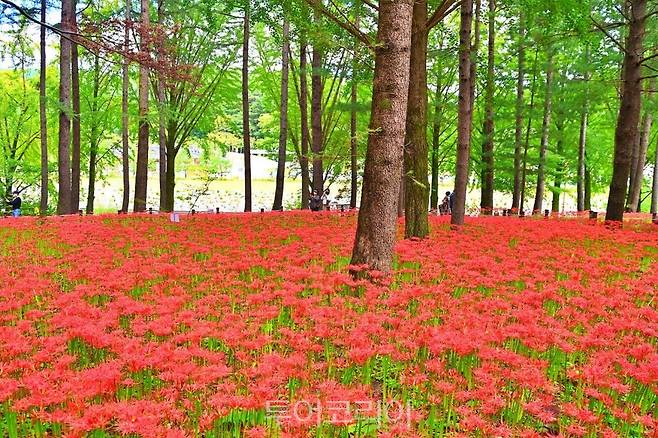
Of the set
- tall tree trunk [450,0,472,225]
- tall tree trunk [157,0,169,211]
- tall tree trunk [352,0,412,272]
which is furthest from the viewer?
tall tree trunk [157,0,169,211]

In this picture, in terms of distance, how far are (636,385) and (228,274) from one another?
5.26 metres

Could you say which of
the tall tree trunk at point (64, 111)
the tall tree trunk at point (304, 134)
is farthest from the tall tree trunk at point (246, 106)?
the tall tree trunk at point (64, 111)

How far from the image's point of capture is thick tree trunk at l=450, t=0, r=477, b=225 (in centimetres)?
1302

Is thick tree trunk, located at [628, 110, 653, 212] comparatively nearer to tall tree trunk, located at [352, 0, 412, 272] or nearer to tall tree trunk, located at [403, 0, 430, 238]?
tall tree trunk, located at [403, 0, 430, 238]

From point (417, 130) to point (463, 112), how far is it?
3.17m

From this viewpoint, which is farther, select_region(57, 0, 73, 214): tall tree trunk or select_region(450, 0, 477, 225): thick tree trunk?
select_region(57, 0, 73, 214): tall tree trunk

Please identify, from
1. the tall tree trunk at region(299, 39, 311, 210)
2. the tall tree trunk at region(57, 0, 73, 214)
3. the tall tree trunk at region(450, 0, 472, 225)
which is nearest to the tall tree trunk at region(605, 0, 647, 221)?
the tall tree trunk at region(450, 0, 472, 225)

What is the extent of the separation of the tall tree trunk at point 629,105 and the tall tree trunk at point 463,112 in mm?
5481

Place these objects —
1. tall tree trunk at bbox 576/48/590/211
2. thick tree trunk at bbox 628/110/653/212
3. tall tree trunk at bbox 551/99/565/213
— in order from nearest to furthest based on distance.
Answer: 1. tall tree trunk at bbox 576/48/590/211
2. thick tree trunk at bbox 628/110/653/212
3. tall tree trunk at bbox 551/99/565/213

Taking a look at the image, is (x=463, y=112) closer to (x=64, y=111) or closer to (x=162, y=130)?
(x=64, y=111)

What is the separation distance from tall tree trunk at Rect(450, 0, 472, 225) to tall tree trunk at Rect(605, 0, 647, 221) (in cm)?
548

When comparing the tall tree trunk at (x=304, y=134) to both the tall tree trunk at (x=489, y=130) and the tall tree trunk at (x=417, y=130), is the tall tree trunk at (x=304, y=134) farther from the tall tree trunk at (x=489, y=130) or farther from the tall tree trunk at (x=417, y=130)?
the tall tree trunk at (x=417, y=130)

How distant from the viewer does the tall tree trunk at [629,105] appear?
594 inches

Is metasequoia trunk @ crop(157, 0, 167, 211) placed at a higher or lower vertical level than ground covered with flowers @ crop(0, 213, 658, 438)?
higher
